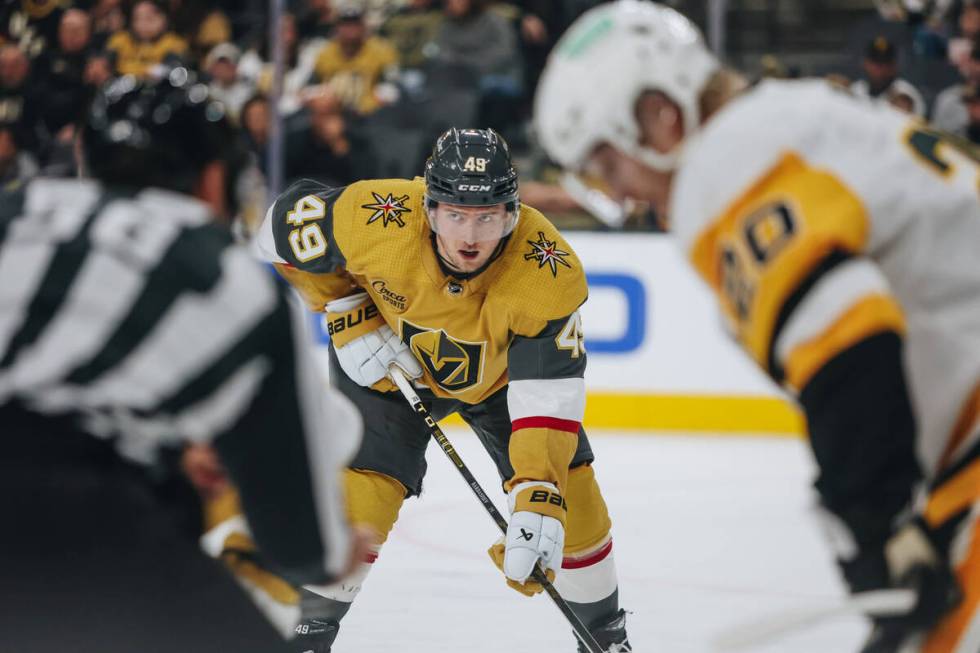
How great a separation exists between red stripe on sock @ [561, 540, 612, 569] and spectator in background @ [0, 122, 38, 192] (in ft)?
14.7

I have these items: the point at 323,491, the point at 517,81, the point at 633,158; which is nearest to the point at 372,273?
the point at 633,158

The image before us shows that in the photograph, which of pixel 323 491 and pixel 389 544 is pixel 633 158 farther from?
pixel 389 544

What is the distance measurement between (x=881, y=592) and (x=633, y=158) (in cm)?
59

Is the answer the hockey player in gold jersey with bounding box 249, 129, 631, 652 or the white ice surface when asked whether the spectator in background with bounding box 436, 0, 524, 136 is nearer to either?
the white ice surface

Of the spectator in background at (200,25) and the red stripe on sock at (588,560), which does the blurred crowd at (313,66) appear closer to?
the spectator in background at (200,25)

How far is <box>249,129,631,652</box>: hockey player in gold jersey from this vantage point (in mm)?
3176

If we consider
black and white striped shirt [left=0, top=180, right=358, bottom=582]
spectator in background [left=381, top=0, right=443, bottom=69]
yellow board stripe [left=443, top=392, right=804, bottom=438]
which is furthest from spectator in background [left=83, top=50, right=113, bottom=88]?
black and white striped shirt [left=0, top=180, right=358, bottom=582]

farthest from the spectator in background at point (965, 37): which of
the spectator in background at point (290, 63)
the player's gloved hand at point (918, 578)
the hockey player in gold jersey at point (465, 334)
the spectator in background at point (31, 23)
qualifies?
the player's gloved hand at point (918, 578)

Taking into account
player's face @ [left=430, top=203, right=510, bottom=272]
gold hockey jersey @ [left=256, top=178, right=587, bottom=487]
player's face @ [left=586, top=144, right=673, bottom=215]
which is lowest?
gold hockey jersey @ [left=256, top=178, right=587, bottom=487]

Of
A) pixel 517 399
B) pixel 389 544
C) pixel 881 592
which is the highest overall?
pixel 881 592

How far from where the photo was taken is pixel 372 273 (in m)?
3.37

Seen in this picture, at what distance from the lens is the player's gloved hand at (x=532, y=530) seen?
10.2ft

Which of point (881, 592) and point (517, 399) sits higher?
point (881, 592)

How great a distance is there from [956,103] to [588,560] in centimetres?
384
